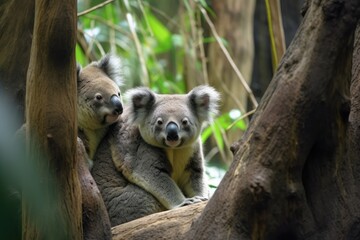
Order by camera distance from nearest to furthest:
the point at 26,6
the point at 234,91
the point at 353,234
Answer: the point at 353,234, the point at 26,6, the point at 234,91

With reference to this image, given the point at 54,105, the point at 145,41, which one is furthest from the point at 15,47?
the point at 145,41

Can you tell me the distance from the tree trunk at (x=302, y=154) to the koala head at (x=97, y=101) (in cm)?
139

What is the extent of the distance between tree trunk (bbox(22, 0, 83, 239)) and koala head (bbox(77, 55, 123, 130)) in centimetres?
133

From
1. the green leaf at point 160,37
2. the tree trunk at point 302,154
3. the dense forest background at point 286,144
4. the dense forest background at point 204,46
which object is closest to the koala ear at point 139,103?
the dense forest background at point 204,46

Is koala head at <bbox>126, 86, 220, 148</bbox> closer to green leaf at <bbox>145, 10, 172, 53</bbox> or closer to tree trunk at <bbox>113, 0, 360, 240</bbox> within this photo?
tree trunk at <bbox>113, 0, 360, 240</bbox>

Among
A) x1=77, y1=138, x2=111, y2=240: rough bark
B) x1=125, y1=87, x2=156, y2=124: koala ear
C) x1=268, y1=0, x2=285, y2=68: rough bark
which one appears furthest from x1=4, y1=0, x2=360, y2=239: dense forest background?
x1=268, y1=0, x2=285, y2=68: rough bark

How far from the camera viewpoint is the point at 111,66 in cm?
392

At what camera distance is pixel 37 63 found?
2.09 metres

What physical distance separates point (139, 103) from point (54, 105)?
1.81m

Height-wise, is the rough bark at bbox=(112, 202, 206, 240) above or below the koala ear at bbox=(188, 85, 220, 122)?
below

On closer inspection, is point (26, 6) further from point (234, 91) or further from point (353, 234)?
point (234, 91)

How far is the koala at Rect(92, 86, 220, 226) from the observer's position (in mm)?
3645

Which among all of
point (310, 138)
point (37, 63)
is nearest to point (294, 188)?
point (310, 138)

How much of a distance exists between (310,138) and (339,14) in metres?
0.51
